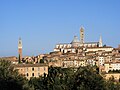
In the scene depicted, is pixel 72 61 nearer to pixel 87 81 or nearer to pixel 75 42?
pixel 75 42

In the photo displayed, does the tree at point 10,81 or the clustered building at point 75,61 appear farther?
the clustered building at point 75,61

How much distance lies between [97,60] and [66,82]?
177 feet

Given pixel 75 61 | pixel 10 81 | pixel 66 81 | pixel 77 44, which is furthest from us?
pixel 77 44

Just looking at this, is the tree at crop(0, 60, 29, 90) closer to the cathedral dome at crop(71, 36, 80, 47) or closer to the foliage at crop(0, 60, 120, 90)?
the foliage at crop(0, 60, 120, 90)

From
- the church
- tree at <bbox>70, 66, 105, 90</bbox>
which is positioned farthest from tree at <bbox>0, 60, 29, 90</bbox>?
the church

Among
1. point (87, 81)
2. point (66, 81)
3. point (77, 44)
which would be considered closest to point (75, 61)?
point (77, 44)

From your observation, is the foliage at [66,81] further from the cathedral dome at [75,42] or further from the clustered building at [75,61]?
the cathedral dome at [75,42]

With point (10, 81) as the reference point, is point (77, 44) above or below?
above

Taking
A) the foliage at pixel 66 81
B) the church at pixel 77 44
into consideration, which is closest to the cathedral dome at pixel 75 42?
the church at pixel 77 44

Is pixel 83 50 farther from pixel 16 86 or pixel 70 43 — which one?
pixel 16 86

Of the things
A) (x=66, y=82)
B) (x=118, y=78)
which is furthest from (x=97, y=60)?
(x=66, y=82)

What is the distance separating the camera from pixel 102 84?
29.5 meters

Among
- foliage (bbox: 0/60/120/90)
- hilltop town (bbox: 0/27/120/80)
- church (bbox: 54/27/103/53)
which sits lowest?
foliage (bbox: 0/60/120/90)

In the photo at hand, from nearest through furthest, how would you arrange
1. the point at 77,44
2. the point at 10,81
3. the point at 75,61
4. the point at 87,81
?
the point at 10,81 → the point at 87,81 → the point at 75,61 → the point at 77,44
